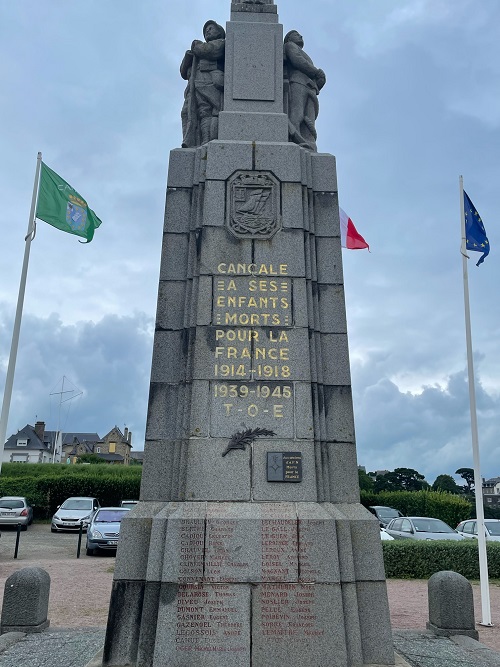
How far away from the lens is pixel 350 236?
1226cm

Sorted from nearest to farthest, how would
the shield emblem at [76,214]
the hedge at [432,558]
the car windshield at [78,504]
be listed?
the shield emblem at [76,214] → the hedge at [432,558] → the car windshield at [78,504]

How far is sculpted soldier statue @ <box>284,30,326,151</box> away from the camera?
995 cm

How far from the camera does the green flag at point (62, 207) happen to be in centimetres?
1368

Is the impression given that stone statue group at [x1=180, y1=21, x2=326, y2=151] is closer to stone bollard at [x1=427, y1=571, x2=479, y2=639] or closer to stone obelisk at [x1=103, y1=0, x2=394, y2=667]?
stone obelisk at [x1=103, y1=0, x2=394, y2=667]

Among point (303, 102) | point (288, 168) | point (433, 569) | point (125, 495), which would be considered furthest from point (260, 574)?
point (125, 495)

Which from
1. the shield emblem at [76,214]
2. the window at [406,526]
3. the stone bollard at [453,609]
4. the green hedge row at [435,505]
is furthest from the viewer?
the green hedge row at [435,505]

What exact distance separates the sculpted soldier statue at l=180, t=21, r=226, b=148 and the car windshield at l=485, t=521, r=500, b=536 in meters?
16.1

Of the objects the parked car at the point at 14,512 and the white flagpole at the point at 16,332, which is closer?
the white flagpole at the point at 16,332

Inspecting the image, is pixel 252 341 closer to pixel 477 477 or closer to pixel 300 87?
pixel 300 87

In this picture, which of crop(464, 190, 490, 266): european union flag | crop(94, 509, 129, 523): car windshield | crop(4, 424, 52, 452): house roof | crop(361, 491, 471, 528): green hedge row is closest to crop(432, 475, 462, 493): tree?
crop(361, 491, 471, 528): green hedge row

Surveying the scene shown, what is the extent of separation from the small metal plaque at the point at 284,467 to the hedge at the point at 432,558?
10.3 m

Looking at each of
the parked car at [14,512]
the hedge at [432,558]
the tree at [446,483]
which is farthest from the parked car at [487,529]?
the tree at [446,483]

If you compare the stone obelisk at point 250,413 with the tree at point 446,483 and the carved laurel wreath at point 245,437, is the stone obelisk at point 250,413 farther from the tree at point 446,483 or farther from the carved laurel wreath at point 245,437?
the tree at point 446,483

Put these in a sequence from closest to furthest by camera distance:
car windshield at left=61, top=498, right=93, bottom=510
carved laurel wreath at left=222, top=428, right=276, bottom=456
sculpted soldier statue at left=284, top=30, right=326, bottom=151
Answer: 1. carved laurel wreath at left=222, top=428, right=276, bottom=456
2. sculpted soldier statue at left=284, top=30, right=326, bottom=151
3. car windshield at left=61, top=498, right=93, bottom=510
